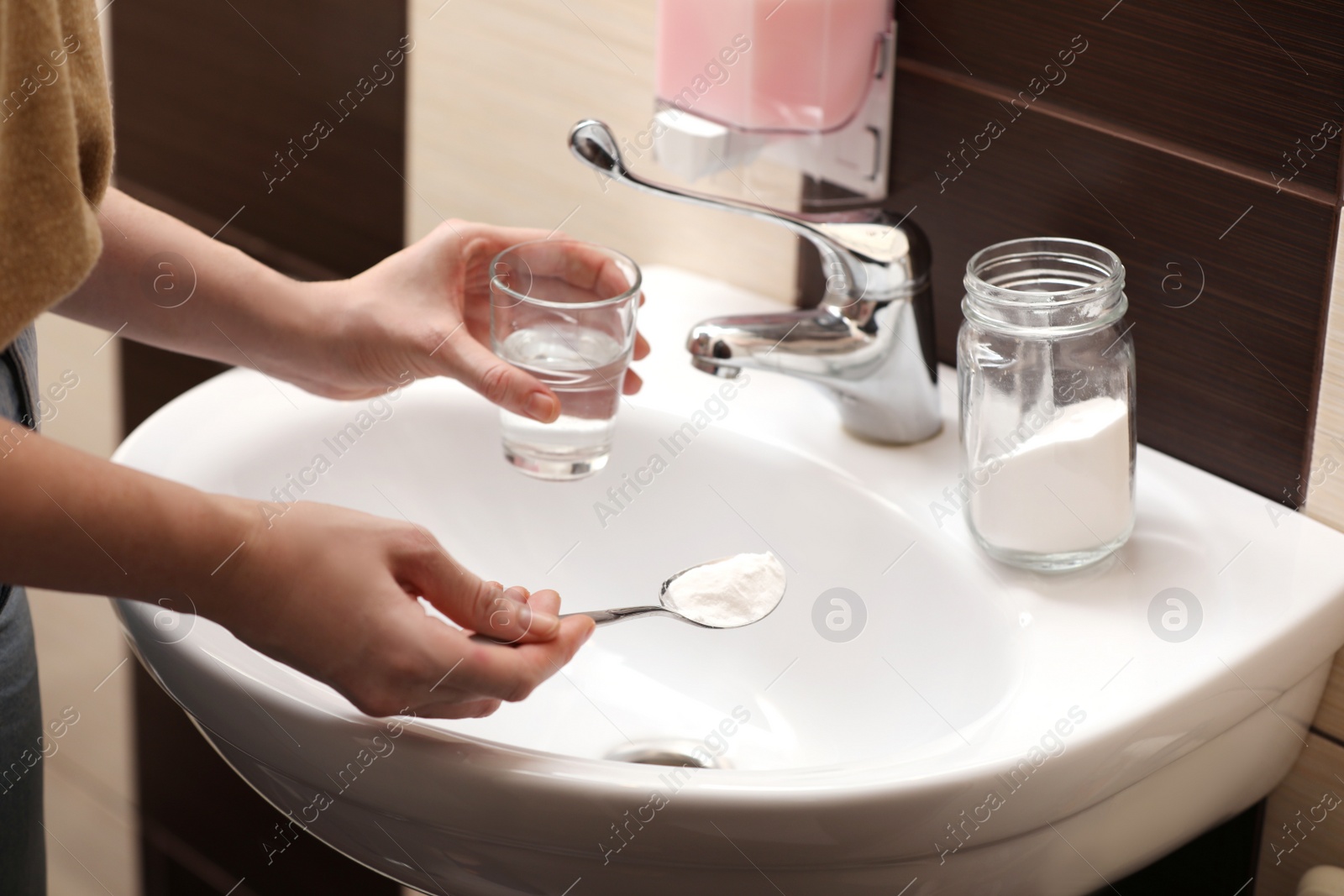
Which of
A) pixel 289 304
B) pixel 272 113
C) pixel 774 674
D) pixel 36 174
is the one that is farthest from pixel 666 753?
pixel 272 113

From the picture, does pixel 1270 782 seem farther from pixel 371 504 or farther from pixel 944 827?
pixel 371 504

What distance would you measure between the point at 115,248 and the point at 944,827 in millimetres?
493

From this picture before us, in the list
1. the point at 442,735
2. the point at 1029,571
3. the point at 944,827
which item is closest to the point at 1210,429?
the point at 1029,571

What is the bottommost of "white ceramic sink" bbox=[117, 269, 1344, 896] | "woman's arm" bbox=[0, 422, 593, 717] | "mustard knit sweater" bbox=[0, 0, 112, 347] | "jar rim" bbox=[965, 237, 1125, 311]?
"white ceramic sink" bbox=[117, 269, 1344, 896]

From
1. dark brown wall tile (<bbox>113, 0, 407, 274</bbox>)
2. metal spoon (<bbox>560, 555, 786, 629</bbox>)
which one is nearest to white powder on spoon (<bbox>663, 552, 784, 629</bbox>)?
metal spoon (<bbox>560, 555, 786, 629</bbox>)

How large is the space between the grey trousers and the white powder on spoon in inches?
13.3

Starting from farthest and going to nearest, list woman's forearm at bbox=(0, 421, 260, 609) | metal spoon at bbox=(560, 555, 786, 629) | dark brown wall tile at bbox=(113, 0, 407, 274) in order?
dark brown wall tile at bbox=(113, 0, 407, 274) → metal spoon at bbox=(560, 555, 786, 629) → woman's forearm at bbox=(0, 421, 260, 609)

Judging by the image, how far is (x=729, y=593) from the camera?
642mm

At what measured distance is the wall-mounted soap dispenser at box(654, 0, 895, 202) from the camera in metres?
0.75

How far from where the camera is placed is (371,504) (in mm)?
816

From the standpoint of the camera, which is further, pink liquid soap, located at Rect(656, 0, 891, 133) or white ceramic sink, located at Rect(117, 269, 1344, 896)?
pink liquid soap, located at Rect(656, 0, 891, 133)

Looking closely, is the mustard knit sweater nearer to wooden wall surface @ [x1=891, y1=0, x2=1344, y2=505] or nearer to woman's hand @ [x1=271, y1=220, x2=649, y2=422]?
woman's hand @ [x1=271, y1=220, x2=649, y2=422]

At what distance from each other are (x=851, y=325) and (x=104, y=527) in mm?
393

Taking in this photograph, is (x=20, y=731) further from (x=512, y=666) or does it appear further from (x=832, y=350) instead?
(x=832, y=350)
